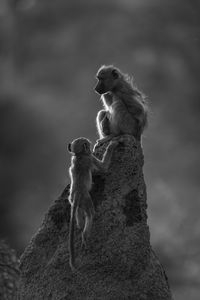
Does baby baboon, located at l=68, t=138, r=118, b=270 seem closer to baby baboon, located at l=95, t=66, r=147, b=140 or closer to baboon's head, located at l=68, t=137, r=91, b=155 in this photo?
baboon's head, located at l=68, t=137, r=91, b=155

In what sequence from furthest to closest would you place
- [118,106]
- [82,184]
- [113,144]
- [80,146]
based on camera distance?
[118,106], [113,144], [80,146], [82,184]

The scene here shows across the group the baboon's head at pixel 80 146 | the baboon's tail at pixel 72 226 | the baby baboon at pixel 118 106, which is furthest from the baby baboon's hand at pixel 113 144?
the baboon's tail at pixel 72 226

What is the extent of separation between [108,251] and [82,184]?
3.59ft

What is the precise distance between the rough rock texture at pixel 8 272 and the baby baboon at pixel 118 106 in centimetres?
1134

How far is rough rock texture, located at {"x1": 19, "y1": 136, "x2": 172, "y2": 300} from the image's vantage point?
959cm

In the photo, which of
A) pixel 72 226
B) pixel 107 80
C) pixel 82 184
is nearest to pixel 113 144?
pixel 82 184

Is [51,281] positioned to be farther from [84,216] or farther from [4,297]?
[4,297]

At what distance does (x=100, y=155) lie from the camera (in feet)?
34.9

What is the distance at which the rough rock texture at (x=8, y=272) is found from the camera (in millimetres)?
23141

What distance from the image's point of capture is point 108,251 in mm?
9602

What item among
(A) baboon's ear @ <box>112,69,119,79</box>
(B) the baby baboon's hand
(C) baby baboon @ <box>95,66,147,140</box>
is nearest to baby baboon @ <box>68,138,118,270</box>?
(B) the baby baboon's hand

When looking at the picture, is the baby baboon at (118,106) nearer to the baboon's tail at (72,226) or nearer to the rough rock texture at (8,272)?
the baboon's tail at (72,226)

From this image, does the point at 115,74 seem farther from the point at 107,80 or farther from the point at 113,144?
the point at 113,144

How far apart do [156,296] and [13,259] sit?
51.9ft
